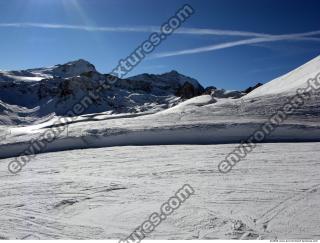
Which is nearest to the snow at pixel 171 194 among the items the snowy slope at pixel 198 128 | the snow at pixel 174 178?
the snow at pixel 174 178

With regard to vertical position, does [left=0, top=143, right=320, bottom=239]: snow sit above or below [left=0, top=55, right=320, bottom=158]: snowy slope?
below

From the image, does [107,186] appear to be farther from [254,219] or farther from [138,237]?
[254,219]

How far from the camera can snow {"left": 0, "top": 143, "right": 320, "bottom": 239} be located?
4.66 meters

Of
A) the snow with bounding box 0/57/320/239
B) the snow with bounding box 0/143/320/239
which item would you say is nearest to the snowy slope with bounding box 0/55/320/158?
the snow with bounding box 0/57/320/239

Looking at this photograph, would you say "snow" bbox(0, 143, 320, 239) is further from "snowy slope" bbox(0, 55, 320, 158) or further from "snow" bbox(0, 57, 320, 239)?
"snowy slope" bbox(0, 55, 320, 158)

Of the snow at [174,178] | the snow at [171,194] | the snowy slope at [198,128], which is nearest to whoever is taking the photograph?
the snow at [171,194]

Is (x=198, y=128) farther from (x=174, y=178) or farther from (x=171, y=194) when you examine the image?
(x=171, y=194)

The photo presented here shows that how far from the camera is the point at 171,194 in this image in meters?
6.08

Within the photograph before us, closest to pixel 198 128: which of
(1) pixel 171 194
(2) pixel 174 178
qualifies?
(2) pixel 174 178

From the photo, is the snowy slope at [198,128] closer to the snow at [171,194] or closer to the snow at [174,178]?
the snow at [174,178]

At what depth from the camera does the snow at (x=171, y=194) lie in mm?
4656

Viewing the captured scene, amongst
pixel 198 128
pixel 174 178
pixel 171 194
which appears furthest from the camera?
pixel 198 128

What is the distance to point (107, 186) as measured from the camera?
6750 mm

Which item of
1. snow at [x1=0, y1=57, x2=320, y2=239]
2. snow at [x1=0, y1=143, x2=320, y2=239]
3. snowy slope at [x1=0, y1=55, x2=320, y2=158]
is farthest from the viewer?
snowy slope at [x1=0, y1=55, x2=320, y2=158]
